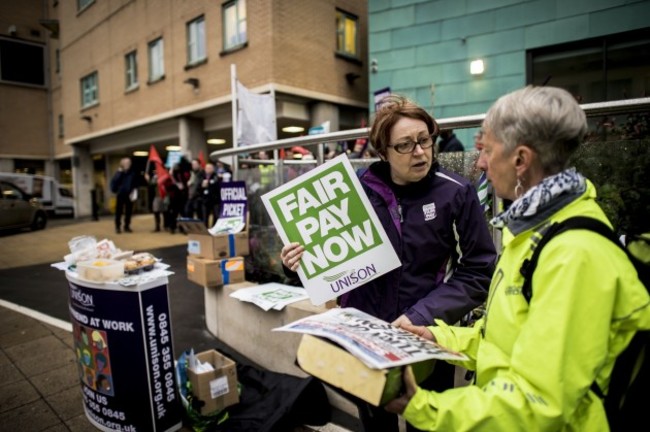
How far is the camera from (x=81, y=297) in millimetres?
2604

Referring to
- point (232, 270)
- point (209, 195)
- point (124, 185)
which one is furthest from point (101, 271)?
point (124, 185)

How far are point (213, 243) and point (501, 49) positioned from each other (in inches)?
293

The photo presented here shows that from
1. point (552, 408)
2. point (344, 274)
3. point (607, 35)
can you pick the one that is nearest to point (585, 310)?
point (552, 408)

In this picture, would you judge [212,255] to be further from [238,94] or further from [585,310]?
[585,310]

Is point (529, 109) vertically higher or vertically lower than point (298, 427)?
higher

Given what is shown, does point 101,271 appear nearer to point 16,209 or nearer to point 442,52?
point 442,52

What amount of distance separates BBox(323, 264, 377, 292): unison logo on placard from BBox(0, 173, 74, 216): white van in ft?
66.0

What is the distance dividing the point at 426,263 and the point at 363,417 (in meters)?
0.69

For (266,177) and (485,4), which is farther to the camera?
(485,4)

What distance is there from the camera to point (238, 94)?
6.06 m

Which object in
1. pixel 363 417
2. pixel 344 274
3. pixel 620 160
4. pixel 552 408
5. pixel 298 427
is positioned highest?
pixel 620 160

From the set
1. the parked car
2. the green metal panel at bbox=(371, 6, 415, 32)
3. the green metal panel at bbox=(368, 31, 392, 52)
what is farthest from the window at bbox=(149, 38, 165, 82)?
the green metal panel at bbox=(371, 6, 415, 32)

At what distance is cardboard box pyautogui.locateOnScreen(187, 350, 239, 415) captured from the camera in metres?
2.80

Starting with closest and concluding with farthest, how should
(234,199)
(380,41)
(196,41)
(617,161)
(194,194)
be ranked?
(617,161), (234,199), (380,41), (194,194), (196,41)
